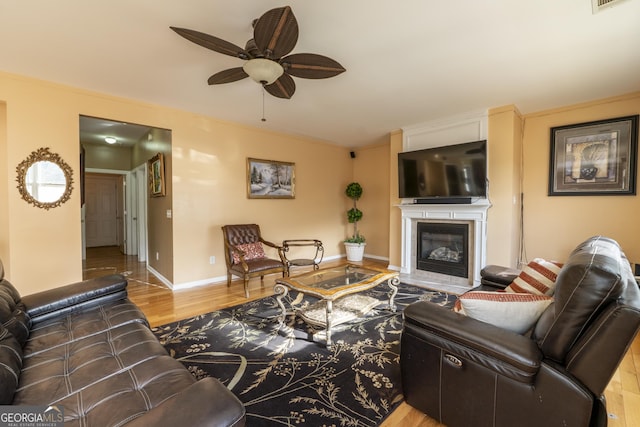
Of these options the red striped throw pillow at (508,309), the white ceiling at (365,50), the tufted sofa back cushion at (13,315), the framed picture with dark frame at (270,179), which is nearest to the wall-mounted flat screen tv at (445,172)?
the white ceiling at (365,50)

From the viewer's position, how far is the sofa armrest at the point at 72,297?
176 cm

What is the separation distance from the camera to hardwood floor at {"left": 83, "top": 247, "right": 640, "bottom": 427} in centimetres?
155

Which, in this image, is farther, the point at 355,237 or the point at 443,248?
the point at 355,237

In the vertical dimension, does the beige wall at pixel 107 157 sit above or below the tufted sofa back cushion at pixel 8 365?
above

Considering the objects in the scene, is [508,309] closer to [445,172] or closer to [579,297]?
[579,297]

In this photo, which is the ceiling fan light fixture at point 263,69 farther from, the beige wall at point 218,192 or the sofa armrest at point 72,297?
the beige wall at point 218,192

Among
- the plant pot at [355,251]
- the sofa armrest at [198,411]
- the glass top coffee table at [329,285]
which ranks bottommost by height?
the plant pot at [355,251]

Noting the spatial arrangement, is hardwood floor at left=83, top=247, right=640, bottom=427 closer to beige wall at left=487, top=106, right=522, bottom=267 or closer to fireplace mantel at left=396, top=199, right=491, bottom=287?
fireplace mantel at left=396, top=199, right=491, bottom=287

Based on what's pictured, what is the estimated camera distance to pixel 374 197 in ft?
19.9

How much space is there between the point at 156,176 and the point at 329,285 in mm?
3554

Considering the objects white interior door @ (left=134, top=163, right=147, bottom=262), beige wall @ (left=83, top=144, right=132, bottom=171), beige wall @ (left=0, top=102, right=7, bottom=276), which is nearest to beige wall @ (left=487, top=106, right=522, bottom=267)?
beige wall @ (left=0, top=102, right=7, bottom=276)

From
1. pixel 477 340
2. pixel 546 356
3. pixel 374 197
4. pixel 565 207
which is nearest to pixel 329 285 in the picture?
pixel 477 340

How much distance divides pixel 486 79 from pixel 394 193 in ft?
7.73

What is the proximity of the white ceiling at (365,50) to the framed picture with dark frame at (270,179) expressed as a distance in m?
1.24
